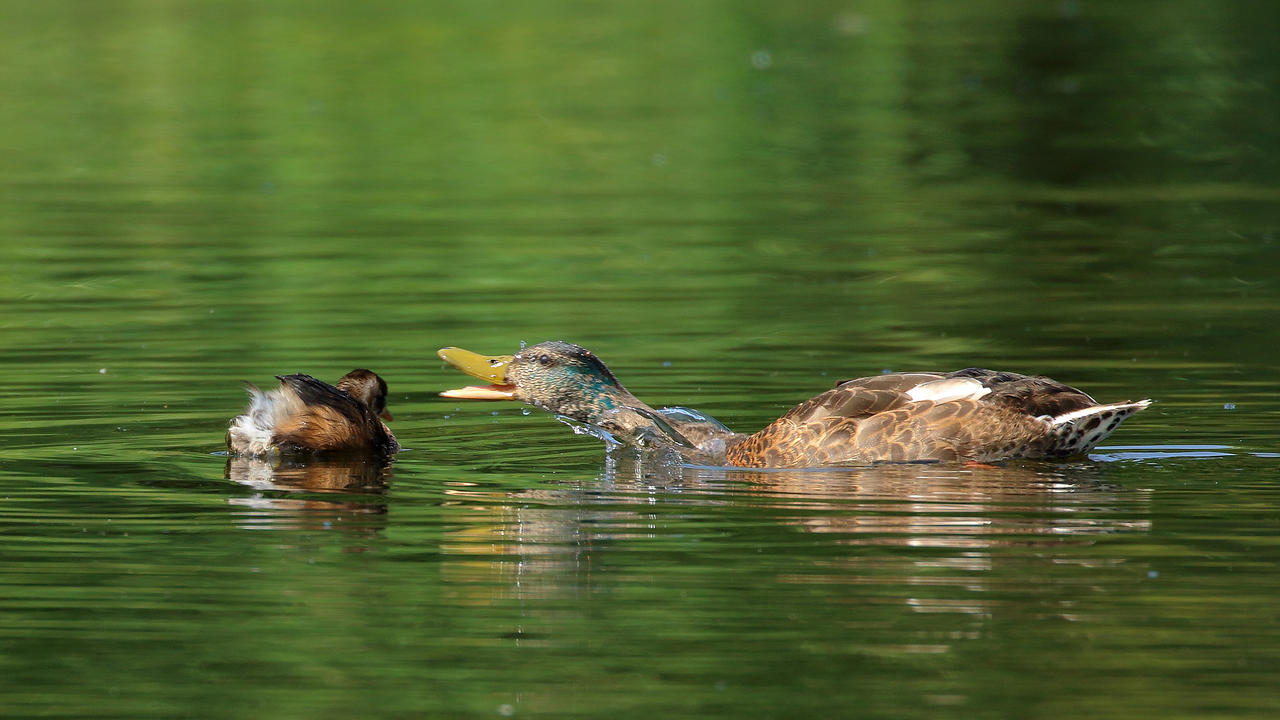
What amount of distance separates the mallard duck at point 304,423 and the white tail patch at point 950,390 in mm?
2581

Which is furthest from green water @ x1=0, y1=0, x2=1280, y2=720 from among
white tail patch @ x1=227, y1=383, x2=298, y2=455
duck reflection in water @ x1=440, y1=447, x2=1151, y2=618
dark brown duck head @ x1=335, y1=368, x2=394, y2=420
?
dark brown duck head @ x1=335, y1=368, x2=394, y2=420

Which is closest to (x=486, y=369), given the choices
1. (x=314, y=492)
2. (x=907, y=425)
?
(x=314, y=492)

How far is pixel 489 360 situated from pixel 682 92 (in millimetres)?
19143

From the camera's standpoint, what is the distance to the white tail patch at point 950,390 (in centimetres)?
944

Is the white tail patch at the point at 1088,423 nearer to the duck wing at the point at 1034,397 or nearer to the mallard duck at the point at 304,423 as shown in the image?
the duck wing at the point at 1034,397

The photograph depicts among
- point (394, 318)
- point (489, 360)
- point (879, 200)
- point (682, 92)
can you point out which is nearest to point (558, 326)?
point (394, 318)

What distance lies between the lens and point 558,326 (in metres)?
13.9

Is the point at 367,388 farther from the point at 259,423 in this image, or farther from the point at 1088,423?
the point at 1088,423

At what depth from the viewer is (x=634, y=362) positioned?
40.6 ft

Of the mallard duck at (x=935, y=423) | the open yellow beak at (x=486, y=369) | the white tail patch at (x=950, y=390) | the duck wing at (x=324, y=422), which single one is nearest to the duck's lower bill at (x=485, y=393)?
the open yellow beak at (x=486, y=369)

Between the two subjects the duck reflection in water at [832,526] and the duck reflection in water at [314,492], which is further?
the duck reflection in water at [314,492]

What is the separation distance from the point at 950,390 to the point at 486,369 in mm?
2302

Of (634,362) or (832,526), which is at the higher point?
(634,362)

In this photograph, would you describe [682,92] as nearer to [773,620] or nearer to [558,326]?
[558,326]
